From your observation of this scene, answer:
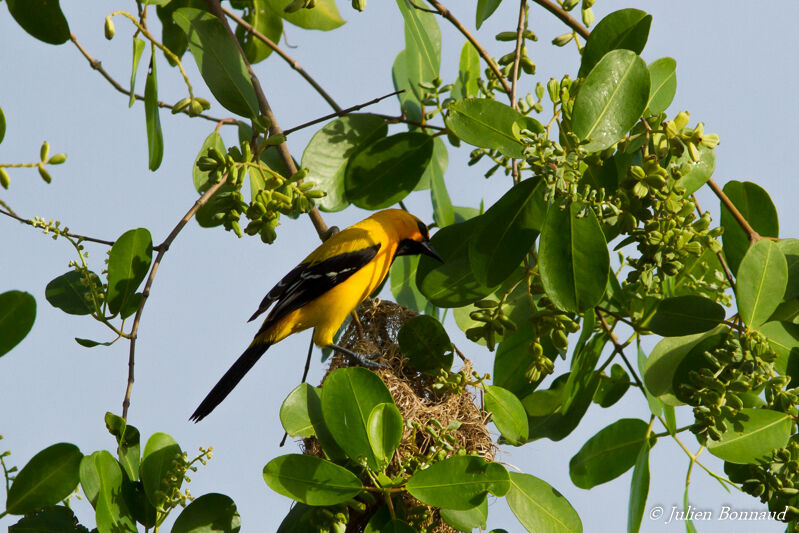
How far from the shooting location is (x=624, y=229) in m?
2.46

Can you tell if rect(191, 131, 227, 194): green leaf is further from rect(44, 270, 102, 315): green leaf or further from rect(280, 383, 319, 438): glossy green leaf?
rect(280, 383, 319, 438): glossy green leaf

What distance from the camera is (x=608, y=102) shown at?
2.36m

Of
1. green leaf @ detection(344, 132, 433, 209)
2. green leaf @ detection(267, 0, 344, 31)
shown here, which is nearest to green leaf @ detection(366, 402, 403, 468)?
green leaf @ detection(344, 132, 433, 209)

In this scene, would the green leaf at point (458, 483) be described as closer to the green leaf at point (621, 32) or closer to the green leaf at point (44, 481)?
the green leaf at point (44, 481)

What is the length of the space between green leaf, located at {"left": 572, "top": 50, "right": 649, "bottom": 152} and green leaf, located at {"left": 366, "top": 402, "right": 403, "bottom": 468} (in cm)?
97

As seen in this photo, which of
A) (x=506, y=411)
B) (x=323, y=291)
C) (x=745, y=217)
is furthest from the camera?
(x=323, y=291)

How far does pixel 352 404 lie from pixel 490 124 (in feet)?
3.20

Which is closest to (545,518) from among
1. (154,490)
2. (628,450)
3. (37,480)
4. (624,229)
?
(628,450)

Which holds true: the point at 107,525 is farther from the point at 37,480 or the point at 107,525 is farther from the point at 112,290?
the point at 112,290

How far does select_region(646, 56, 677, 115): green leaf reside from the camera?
9.25ft

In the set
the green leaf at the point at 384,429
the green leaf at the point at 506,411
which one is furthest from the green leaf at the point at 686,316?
the green leaf at the point at 384,429

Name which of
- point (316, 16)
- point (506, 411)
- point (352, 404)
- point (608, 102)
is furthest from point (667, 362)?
point (316, 16)

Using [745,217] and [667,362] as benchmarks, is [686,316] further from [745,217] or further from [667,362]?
[745,217]

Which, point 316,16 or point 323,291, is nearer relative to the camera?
point 316,16
